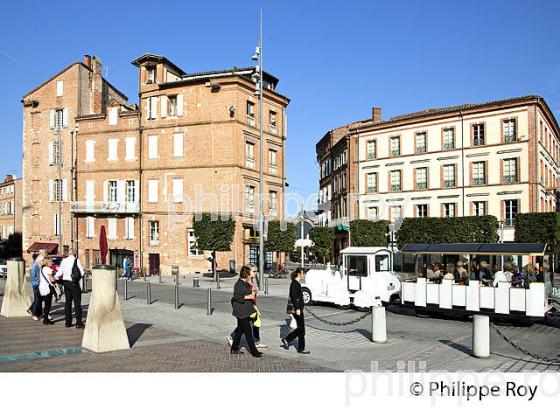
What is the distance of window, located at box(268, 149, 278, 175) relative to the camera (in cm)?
3991

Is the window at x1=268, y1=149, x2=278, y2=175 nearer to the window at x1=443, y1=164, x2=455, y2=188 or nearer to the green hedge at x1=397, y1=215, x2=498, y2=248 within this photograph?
the green hedge at x1=397, y1=215, x2=498, y2=248

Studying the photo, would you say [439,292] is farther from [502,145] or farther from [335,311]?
[502,145]

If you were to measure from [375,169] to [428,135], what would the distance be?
237 inches

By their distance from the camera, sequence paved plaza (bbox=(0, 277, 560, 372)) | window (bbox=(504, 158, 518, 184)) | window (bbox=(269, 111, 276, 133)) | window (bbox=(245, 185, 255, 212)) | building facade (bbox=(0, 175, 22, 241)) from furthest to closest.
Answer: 1. building facade (bbox=(0, 175, 22, 241))
2. window (bbox=(269, 111, 276, 133))
3. window (bbox=(504, 158, 518, 184))
4. window (bbox=(245, 185, 255, 212))
5. paved plaza (bbox=(0, 277, 560, 372))

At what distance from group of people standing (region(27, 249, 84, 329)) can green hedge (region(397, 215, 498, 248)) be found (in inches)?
1207

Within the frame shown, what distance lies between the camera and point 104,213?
131ft

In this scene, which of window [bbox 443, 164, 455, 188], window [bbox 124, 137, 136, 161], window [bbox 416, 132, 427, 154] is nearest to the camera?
window [bbox 124, 137, 136, 161]

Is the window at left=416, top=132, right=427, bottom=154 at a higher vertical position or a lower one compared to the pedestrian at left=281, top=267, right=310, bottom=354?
Answer: higher

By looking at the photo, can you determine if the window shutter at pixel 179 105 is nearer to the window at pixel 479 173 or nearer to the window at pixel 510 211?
the window at pixel 479 173

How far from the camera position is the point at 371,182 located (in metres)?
47.7

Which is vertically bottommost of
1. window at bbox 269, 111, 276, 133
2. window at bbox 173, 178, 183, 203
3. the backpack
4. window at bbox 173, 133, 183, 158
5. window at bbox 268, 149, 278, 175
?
the backpack

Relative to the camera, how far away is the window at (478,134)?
40812 mm

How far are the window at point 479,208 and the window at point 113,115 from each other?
3008cm

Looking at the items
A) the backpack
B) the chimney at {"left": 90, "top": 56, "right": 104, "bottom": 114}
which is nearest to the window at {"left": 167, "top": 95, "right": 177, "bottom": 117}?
the chimney at {"left": 90, "top": 56, "right": 104, "bottom": 114}
